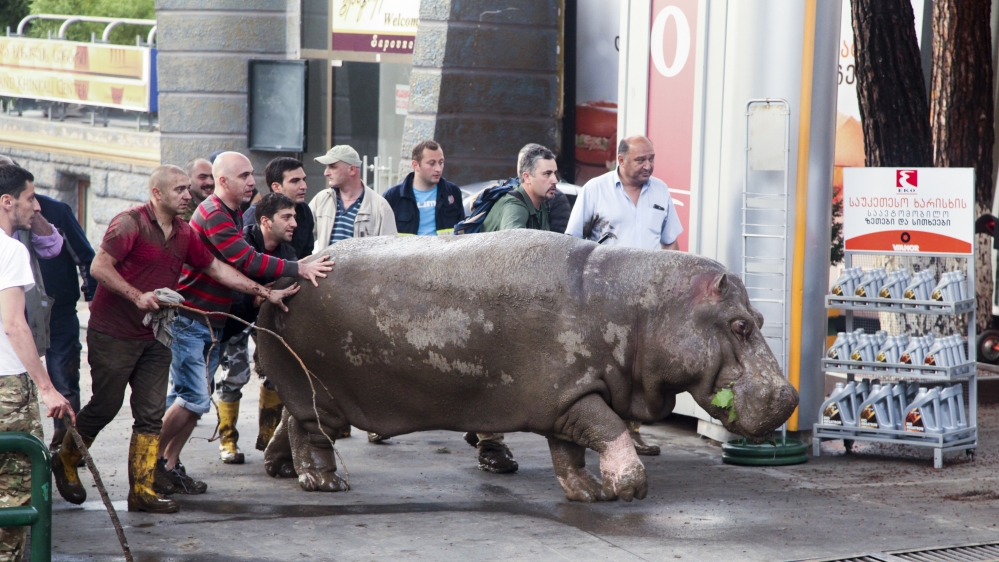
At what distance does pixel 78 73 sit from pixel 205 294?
12368mm

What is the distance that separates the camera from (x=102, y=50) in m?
17.7

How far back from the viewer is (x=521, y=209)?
7.84 metres

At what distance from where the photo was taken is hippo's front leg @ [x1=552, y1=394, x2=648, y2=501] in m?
6.56

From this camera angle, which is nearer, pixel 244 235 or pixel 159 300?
pixel 159 300

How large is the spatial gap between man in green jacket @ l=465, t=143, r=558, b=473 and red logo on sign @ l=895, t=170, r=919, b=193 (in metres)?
2.25

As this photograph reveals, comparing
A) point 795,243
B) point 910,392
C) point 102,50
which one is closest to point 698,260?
point 795,243

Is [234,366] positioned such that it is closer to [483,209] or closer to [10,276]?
[483,209]

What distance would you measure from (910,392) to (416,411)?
341 cm

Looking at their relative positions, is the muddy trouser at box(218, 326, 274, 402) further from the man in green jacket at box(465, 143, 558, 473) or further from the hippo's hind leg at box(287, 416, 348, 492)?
the man in green jacket at box(465, 143, 558, 473)

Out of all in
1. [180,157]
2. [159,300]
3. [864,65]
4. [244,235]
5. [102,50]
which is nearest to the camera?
[159,300]

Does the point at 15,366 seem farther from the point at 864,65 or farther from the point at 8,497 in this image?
the point at 864,65

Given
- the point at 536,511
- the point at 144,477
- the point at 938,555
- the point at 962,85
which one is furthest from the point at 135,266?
the point at 962,85

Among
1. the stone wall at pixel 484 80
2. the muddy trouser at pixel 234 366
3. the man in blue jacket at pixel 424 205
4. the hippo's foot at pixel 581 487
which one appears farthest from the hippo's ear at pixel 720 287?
the stone wall at pixel 484 80

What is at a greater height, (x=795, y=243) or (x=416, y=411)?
(x=795, y=243)
